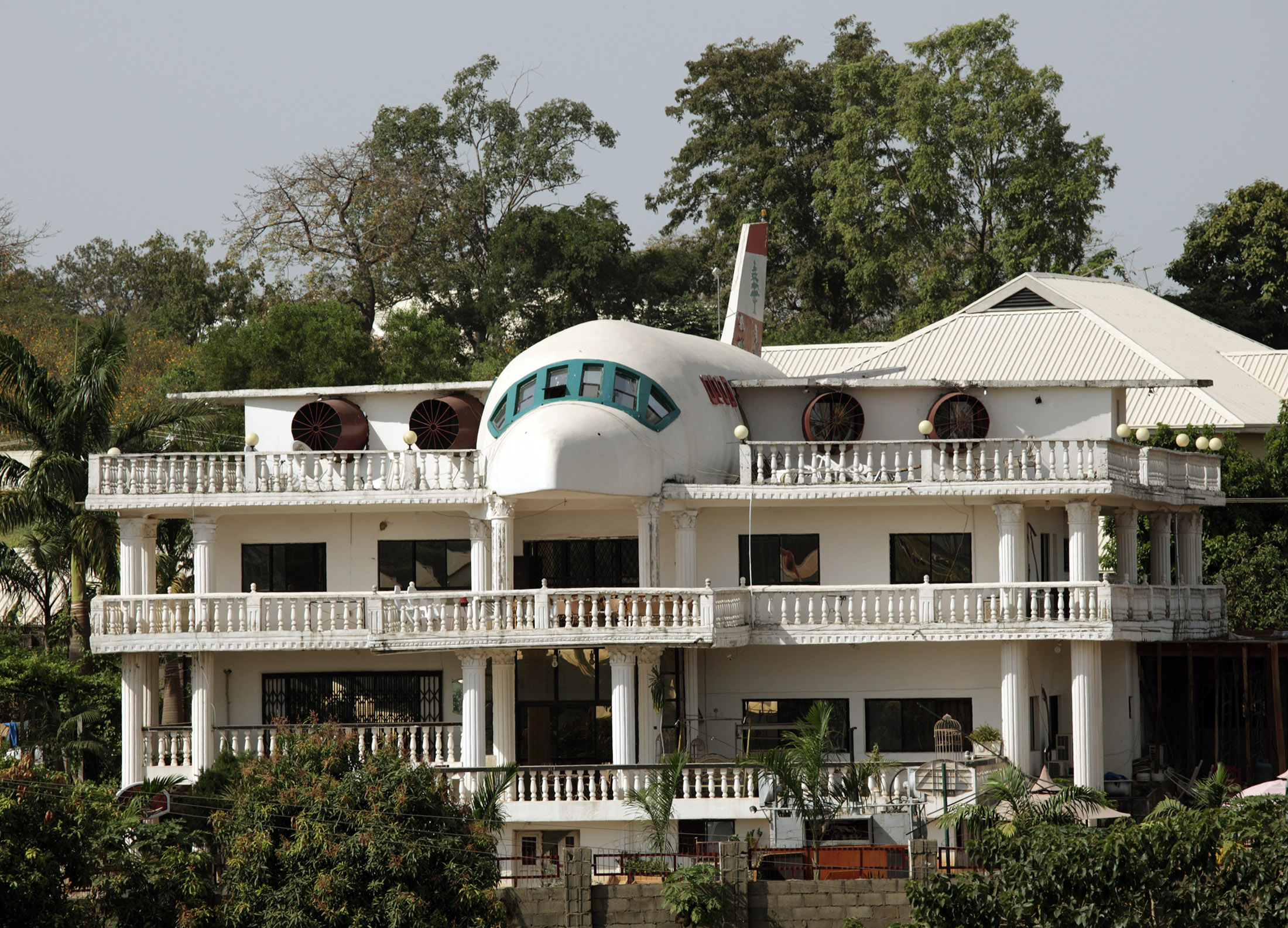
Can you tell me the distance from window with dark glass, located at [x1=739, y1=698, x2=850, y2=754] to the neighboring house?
0.22 ft

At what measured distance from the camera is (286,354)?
181 feet

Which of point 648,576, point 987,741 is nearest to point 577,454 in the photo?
point 648,576

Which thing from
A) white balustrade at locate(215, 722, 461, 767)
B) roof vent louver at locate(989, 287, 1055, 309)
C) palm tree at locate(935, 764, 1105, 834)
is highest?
roof vent louver at locate(989, 287, 1055, 309)

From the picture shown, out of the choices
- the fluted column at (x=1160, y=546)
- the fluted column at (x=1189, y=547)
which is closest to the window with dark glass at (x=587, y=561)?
the fluted column at (x=1160, y=546)

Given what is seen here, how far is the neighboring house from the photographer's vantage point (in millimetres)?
33906

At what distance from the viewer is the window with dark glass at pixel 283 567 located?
125ft

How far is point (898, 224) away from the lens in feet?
209

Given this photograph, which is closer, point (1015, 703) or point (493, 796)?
point (493, 796)

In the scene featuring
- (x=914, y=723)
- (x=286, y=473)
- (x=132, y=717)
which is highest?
(x=286, y=473)

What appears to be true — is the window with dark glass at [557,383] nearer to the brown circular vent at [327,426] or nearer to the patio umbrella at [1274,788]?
the brown circular vent at [327,426]

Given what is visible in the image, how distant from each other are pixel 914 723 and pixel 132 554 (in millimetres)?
16852

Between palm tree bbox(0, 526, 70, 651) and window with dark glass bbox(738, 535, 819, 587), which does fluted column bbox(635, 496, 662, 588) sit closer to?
window with dark glass bbox(738, 535, 819, 587)

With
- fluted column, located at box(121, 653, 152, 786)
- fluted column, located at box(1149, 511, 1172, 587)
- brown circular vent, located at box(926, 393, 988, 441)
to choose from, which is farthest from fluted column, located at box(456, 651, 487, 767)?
fluted column, located at box(1149, 511, 1172, 587)

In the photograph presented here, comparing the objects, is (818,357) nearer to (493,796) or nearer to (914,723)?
(914,723)
